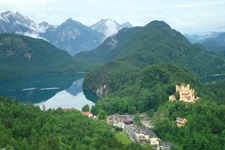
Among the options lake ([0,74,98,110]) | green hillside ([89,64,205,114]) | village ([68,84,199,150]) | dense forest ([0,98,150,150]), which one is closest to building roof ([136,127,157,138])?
village ([68,84,199,150])

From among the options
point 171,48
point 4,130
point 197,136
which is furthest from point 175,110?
point 171,48

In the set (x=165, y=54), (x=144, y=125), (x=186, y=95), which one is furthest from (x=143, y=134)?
(x=165, y=54)

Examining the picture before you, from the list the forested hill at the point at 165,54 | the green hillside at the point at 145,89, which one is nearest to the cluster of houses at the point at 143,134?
the green hillside at the point at 145,89

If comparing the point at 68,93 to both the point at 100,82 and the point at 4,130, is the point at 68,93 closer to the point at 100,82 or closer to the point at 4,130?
the point at 100,82

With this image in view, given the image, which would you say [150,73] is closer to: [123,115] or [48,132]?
[123,115]

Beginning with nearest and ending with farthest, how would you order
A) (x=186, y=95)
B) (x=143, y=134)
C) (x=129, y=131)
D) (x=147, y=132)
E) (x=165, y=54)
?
(x=143, y=134) < (x=147, y=132) < (x=129, y=131) < (x=186, y=95) < (x=165, y=54)

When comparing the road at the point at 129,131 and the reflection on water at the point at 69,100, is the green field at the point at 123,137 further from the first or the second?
the reflection on water at the point at 69,100

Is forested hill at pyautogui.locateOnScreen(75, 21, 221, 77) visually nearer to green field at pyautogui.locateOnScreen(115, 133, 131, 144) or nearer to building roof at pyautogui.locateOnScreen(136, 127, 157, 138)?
green field at pyautogui.locateOnScreen(115, 133, 131, 144)
